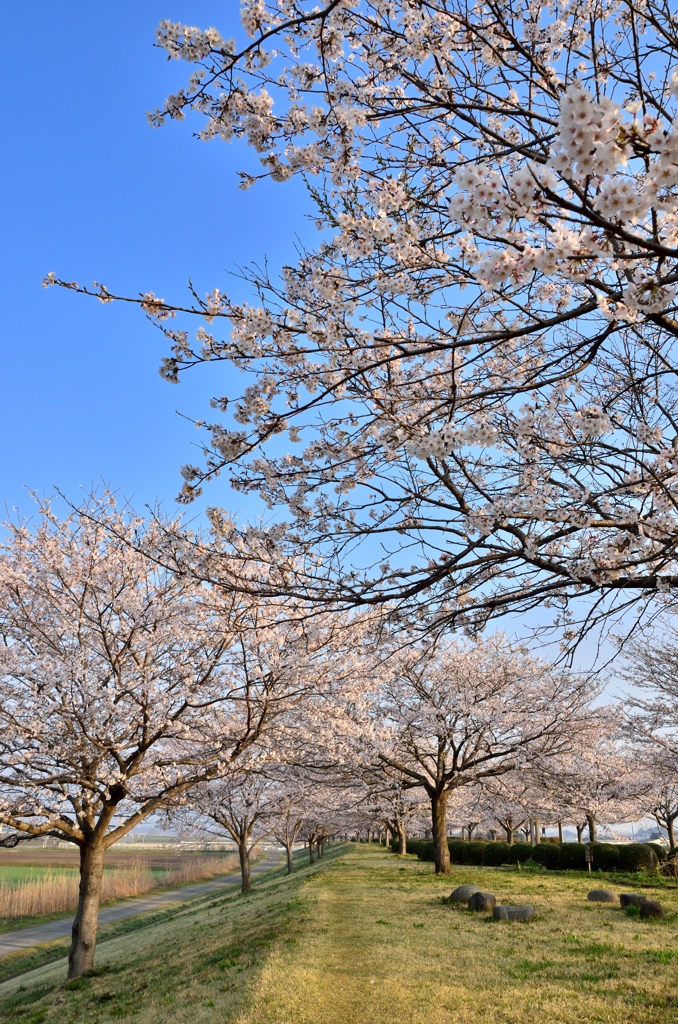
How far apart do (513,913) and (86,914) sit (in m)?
7.47

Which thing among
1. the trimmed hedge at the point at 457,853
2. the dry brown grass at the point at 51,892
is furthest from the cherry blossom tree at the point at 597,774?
the dry brown grass at the point at 51,892

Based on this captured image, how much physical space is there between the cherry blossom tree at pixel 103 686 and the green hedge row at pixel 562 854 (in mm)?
15292

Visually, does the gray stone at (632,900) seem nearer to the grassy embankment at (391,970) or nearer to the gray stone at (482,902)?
the grassy embankment at (391,970)

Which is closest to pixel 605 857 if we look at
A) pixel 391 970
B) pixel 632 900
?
pixel 632 900

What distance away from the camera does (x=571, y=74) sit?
3.77 m

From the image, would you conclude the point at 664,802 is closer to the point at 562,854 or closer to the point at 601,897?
the point at 562,854

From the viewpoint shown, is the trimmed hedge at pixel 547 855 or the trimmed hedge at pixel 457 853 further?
the trimmed hedge at pixel 457 853

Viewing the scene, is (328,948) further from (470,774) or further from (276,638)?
(470,774)

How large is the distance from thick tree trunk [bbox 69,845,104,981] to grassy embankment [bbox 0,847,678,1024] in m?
0.33

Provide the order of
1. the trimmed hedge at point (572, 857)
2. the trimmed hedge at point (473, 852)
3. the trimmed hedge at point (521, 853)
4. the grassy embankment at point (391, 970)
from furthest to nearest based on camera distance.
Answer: the trimmed hedge at point (473, 852) < the trimmed hedge at point (521, 853) < the trimmed hedge at point (572, 857) < the grassy embankment at point (391, 970)

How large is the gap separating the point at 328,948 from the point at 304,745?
5875 mm

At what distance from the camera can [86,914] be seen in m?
10.6

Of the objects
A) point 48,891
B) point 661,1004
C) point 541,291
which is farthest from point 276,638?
point 48,891

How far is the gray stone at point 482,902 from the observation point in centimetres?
1098
